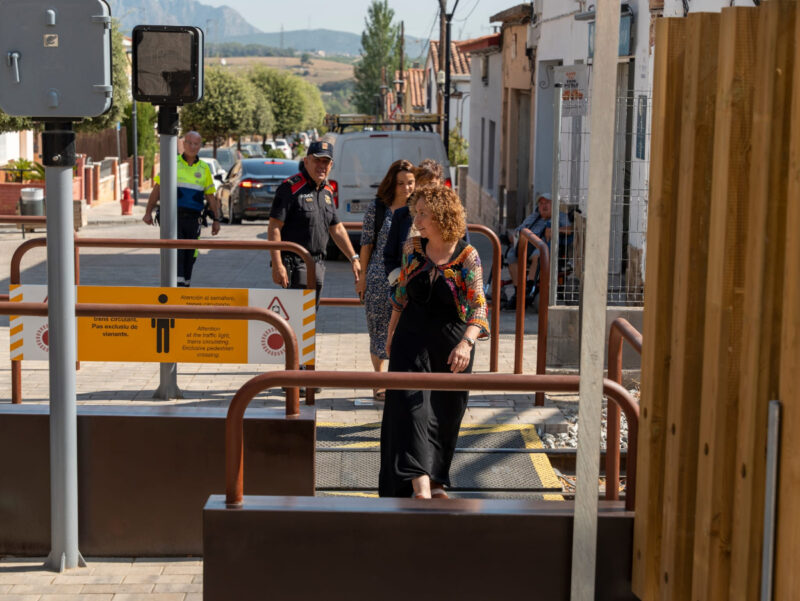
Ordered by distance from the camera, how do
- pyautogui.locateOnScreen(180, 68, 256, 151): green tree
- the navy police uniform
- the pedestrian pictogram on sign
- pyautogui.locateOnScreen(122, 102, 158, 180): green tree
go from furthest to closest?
1. pyautogui.locateOnScreen(180, 68, 256, 151): green tree
2. pyautogui.locateOnScreen(122, 102, 158, 180): green tree
3. the navy police uniform
4. the pedestrian pictogram on sign

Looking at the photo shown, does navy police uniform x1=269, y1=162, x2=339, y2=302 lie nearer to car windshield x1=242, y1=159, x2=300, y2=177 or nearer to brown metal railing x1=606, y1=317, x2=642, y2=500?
brown metal railing x1=606, y1=317, x2=642, y2=500

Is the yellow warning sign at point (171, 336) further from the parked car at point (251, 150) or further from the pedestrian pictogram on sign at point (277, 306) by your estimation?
the parked car at point (251, 150)

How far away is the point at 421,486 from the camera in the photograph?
18.4 feet

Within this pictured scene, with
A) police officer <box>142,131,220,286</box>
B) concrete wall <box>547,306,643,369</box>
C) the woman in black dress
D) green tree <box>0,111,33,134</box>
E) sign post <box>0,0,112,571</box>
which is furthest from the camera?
green tree <box>0,111,33,134</box>

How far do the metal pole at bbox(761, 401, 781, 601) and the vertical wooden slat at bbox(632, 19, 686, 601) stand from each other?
529mm

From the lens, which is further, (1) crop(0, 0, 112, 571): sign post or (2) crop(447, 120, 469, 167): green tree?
(2) crop(447, 120, 469, 167): green tree

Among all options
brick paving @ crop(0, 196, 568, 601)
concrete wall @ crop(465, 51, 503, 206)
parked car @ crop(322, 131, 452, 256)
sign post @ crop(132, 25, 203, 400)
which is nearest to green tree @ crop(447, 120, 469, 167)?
concrete wall @ crop(465, 51, 503, 206)

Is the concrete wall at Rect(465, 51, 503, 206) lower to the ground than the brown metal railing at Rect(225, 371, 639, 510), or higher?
higher

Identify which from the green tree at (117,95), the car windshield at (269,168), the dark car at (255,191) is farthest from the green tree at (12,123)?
the car windshield at (269,168)

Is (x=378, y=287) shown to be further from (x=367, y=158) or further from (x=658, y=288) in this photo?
(x=367, y=158)

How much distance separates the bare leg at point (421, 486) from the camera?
5.59 meters

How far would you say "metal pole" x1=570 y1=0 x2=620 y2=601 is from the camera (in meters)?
3.59

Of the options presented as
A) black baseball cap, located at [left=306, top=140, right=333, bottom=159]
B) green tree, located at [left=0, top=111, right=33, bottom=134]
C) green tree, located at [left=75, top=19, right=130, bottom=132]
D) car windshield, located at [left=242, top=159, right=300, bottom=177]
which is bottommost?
car windshield, located at [left=242, top=159, right=300, bottom=177]

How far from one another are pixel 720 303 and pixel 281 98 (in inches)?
3408
